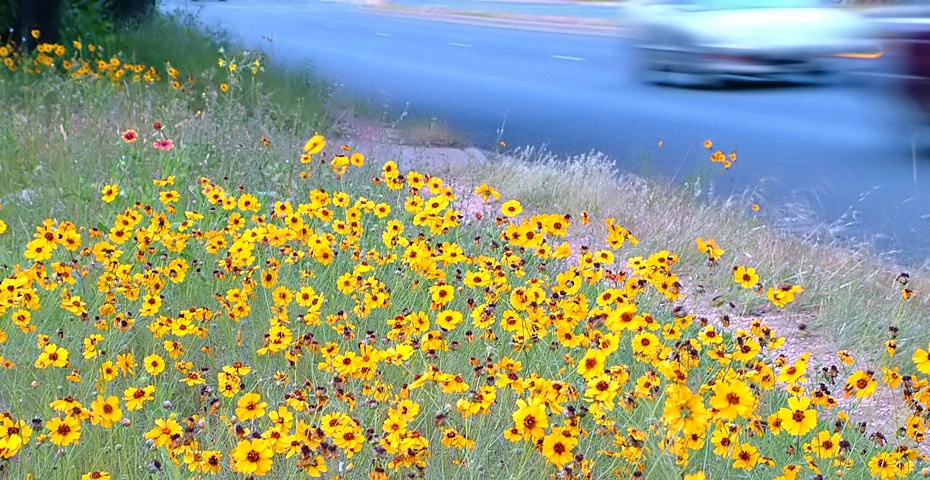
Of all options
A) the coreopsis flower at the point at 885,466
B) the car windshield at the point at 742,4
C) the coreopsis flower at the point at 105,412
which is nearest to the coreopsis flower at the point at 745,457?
the coreopsis flower at the point at 885,466

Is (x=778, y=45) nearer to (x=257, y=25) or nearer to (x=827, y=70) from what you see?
(x=827, y=70)

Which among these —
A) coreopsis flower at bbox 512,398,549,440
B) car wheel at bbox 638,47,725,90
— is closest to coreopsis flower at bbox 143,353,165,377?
coreopsis flower at bbox 512,398,549,440

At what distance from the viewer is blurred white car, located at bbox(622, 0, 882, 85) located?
11.6 metres

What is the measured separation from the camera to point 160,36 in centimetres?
1146

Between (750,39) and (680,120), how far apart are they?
1.94m

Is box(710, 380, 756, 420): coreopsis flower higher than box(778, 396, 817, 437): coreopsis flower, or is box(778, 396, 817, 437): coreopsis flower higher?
box(710, 380, 756, 420): coreopsis flower

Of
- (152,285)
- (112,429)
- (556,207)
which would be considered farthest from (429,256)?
(556,207)

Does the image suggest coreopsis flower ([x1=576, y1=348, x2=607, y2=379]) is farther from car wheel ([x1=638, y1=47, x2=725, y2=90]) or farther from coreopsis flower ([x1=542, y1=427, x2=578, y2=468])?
car wheel ([x1=638, y1=47, x2=725, y2=90])

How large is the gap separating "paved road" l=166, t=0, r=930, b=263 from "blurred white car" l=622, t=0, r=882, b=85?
0.33 metres

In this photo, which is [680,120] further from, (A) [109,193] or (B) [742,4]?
(A) [109,193]

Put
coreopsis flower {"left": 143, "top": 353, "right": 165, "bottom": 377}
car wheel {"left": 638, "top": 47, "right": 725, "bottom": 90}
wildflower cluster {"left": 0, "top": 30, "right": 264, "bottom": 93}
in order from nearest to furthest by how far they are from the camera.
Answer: coreopsis flower {"left": 143, "top": 353, "right": 165, "bottom": 377} → wildflower cluster {"left": 0, "top": 30, "right": 264, "bottom": 93} → car wheel {"left": 638, "top": 47, "right": 725, "bottom": 90}

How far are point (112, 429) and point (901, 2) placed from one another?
6.91 metres

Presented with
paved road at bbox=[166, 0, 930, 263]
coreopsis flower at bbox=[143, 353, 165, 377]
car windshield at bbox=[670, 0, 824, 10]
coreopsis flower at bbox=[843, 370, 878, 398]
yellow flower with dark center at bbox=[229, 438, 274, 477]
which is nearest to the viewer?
yellow flower with dark center at bbox=[229, 438, 274, 477]

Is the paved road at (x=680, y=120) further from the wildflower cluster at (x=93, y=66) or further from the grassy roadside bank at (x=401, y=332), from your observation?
the wildflower cluster at (x=93, y=66)
